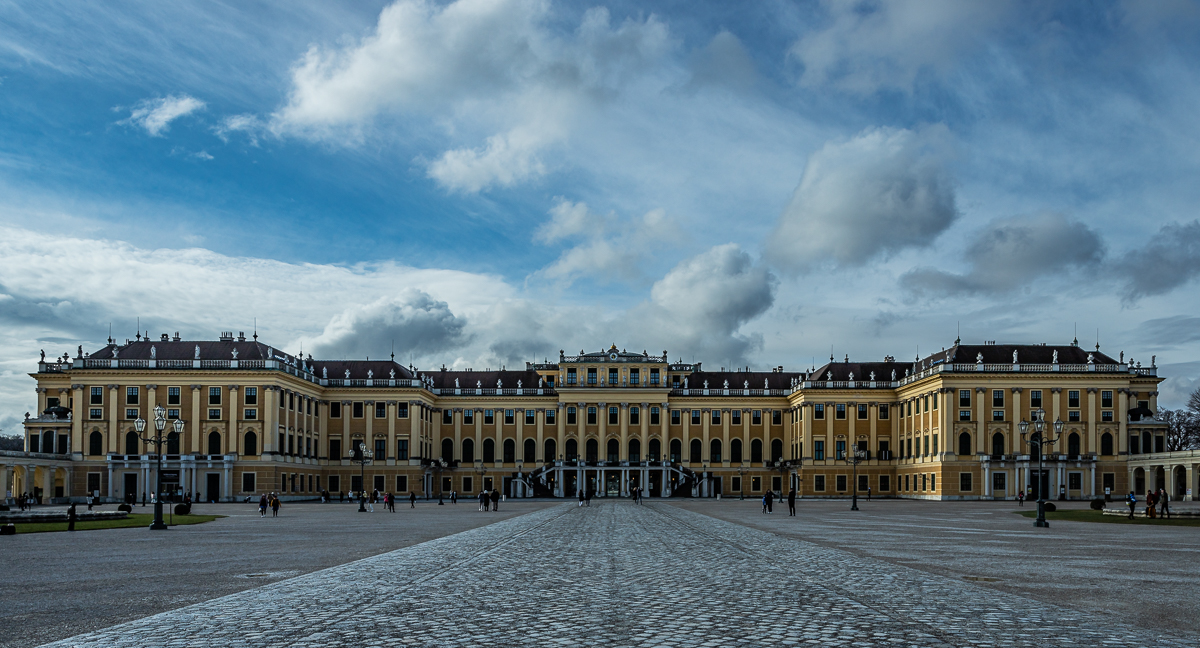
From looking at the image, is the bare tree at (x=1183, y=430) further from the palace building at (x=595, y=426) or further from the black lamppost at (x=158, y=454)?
the black lamppost at (x=158, y=454)

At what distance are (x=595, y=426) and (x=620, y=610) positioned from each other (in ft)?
334

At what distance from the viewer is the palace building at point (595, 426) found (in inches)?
3543

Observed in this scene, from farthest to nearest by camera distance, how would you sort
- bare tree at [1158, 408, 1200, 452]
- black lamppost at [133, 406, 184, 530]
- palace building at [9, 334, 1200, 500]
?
bare tree at [1158, 408, 1200, 452] → palace building at [9, 334, 1200, 500] → black lamppost at [133, 406, 184, 530]

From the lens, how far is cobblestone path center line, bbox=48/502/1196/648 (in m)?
11.9

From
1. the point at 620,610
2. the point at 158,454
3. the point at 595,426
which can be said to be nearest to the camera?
the point at 620,610

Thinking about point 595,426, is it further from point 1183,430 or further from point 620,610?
point 620,610

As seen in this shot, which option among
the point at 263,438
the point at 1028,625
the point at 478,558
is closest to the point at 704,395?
the point at 263,438

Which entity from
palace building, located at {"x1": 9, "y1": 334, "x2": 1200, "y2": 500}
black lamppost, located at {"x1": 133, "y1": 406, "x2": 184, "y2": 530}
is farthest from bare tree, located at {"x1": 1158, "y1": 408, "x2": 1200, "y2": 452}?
black lamppost, located at {"x1": 133, "y1": 406, "x2": 184, "y2": 530}

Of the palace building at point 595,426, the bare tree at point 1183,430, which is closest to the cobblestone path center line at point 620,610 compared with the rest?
the palace building at point 595,426

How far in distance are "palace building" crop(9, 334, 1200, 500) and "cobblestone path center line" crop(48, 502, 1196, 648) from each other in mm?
58257

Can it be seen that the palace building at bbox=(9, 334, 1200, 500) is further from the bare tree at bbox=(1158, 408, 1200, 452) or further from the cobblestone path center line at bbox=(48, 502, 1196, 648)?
the cobblestone path center line at bbox=(48, 502, 1196, 648)

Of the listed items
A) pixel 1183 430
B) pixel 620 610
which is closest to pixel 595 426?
pixel 1183 430

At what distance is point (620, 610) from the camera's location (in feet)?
47.1

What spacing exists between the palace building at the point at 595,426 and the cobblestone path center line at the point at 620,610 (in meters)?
58.3
